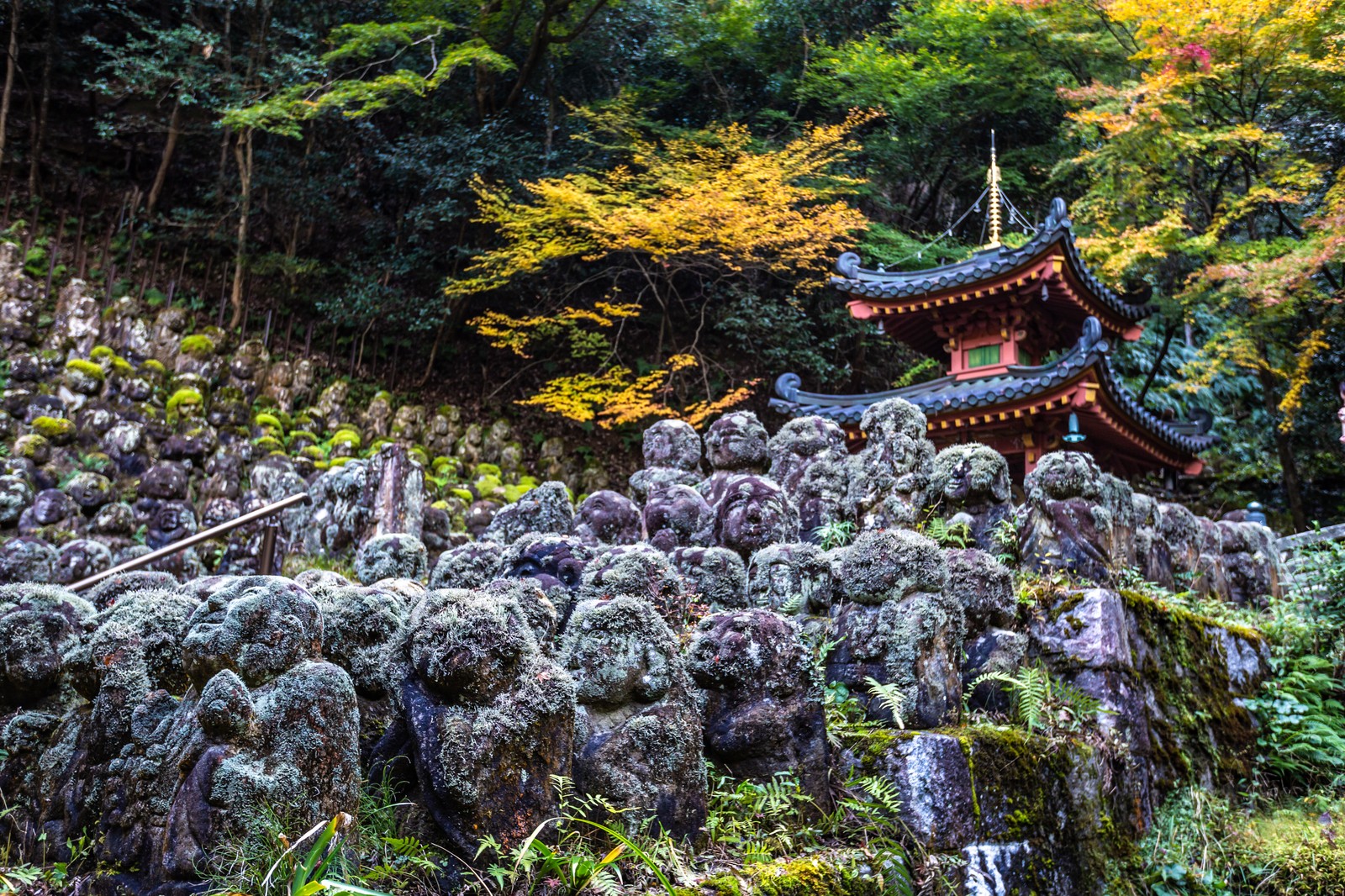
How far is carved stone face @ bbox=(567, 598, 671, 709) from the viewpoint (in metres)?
3.27

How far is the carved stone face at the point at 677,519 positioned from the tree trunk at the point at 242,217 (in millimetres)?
11816

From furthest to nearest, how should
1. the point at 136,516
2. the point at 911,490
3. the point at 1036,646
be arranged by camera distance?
the point at 136,516, the point at 911,490, the point at 1036,646

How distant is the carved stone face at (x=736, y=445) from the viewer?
7332 millimetres

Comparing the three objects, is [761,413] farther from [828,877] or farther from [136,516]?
[828,877]

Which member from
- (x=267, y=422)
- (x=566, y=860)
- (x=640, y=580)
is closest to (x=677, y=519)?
(x=640, y=580)

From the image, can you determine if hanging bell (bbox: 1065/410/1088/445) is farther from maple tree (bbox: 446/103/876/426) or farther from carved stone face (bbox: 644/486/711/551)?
carved stone face (bbox: 644/486/711/551)

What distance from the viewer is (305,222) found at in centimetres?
1756

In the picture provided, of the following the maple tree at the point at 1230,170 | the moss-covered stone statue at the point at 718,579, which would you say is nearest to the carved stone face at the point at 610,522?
the moss-covered stone statue at the point at 718,579

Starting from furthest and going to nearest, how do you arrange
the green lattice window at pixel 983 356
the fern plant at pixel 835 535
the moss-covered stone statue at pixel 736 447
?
the green lattice window at pixel 983 356 → the moss-covered stone statue at pixel 736 447 → the fern plant at pixel 835 535

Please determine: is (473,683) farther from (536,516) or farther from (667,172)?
(667,172)

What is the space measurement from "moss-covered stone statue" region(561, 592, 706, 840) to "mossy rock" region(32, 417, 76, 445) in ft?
→ 39.1

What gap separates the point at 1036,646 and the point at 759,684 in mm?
2262

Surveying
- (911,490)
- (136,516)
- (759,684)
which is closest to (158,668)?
(759,684)

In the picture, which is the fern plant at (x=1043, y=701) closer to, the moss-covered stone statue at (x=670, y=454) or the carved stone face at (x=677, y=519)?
the carved stone face at (x=677, y=519)
